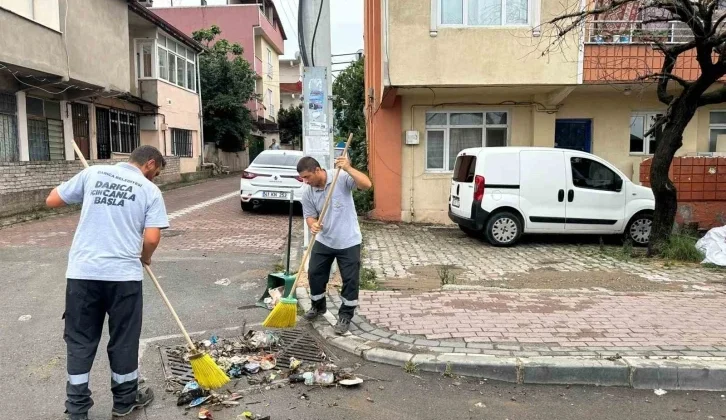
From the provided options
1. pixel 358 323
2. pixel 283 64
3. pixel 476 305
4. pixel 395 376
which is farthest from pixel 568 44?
pixel 283 64

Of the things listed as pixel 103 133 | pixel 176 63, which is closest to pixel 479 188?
pixel 103 133

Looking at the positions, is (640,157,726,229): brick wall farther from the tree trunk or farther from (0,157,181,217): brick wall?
(0,157,181,217): brick wall

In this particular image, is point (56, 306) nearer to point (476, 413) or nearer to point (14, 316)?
point (14, 316)

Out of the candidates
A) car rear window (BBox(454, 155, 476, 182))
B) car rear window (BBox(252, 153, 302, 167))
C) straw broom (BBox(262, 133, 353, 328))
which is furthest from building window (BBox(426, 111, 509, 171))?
straw broom (BBox(262, 133, 353, 328))

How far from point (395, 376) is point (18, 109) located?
1385cm

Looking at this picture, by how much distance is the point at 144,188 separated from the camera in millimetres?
3582

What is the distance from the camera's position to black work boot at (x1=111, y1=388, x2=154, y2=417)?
3.63m

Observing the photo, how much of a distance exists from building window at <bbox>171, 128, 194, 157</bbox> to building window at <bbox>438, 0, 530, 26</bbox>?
52.5 ft

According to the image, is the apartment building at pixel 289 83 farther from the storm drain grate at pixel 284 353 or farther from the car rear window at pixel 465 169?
the storm drain grate at pixel 284 353

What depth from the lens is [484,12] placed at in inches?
436

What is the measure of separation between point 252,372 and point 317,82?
391 centimetres

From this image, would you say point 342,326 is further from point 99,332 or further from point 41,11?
point 41,11

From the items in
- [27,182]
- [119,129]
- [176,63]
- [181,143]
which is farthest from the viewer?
[181,143]

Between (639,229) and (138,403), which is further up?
(639,229)
